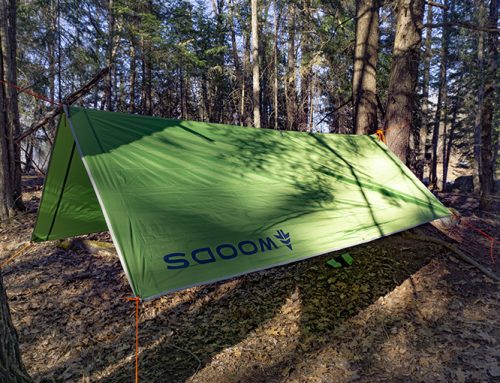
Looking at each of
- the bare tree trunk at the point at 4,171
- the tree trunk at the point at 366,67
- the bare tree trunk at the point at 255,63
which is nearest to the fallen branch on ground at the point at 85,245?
the bare tree trunk at the point at 4,171

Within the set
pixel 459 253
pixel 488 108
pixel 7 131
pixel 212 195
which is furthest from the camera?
pixel 488 108

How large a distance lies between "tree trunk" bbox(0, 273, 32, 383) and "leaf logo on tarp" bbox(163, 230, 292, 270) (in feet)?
3.63

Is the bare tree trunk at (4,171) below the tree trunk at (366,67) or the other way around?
below

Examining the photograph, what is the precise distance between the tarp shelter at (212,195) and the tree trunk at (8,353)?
2.84ft

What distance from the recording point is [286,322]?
352 cm

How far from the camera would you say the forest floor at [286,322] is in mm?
2809

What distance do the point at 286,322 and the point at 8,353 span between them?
8.36ft

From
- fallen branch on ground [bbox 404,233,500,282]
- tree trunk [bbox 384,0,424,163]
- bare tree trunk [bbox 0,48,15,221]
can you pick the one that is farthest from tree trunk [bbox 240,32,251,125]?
fallen branch on ground [bbox 404,233,500,282]

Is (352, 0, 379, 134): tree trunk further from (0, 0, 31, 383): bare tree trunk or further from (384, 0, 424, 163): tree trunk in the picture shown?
(0, 0, 31, 383): bare tree trunk

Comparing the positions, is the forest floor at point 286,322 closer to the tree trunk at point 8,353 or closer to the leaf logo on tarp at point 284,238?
the tree trunk at point 8,353

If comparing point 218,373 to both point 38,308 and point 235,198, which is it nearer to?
point 235,198

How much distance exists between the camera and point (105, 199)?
2.40 m

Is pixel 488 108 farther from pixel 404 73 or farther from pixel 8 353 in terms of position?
pixel 8 353

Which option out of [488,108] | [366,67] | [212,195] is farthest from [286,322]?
[488,108]
